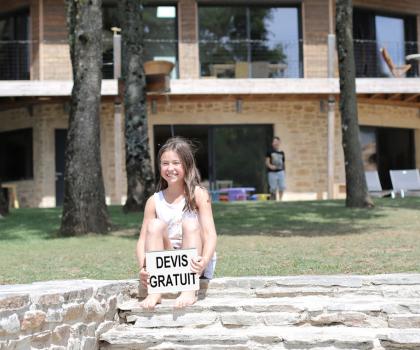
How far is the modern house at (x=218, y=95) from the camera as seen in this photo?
1847 cm

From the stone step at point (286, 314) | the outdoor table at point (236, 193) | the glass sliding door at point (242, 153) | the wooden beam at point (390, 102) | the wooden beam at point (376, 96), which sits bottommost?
the stone step at point (286, 314)

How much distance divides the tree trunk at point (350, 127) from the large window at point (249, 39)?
17.6ft

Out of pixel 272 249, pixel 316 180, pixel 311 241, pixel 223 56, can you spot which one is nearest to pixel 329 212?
pixel 311 241

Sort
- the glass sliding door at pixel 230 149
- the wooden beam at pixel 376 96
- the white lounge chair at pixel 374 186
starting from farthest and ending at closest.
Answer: the glass sliding door at pixel 230 149, the wooden beam at pixel 376 96, the white lounge chair at pixel 374 186

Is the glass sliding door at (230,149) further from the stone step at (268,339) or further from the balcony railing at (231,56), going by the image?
the stone step at (268,339)

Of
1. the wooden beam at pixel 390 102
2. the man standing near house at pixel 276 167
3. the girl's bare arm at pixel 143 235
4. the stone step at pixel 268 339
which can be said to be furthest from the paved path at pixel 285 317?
the wooden beam at pixel 390 102

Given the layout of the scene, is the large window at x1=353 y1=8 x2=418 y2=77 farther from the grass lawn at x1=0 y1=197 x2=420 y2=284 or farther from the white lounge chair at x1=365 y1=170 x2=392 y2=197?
the grass lawn at x1=0 y1=197 x2=420 y2=284

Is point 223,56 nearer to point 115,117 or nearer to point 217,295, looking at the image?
point 115,117

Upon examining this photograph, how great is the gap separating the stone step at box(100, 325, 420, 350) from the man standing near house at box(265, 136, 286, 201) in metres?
12.4

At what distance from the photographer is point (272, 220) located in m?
11.7

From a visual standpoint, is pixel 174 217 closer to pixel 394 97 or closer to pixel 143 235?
pixel 143 235

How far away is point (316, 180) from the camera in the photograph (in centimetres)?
1897

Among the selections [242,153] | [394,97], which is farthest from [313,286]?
[394,97]

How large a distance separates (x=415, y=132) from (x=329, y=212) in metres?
9.65
